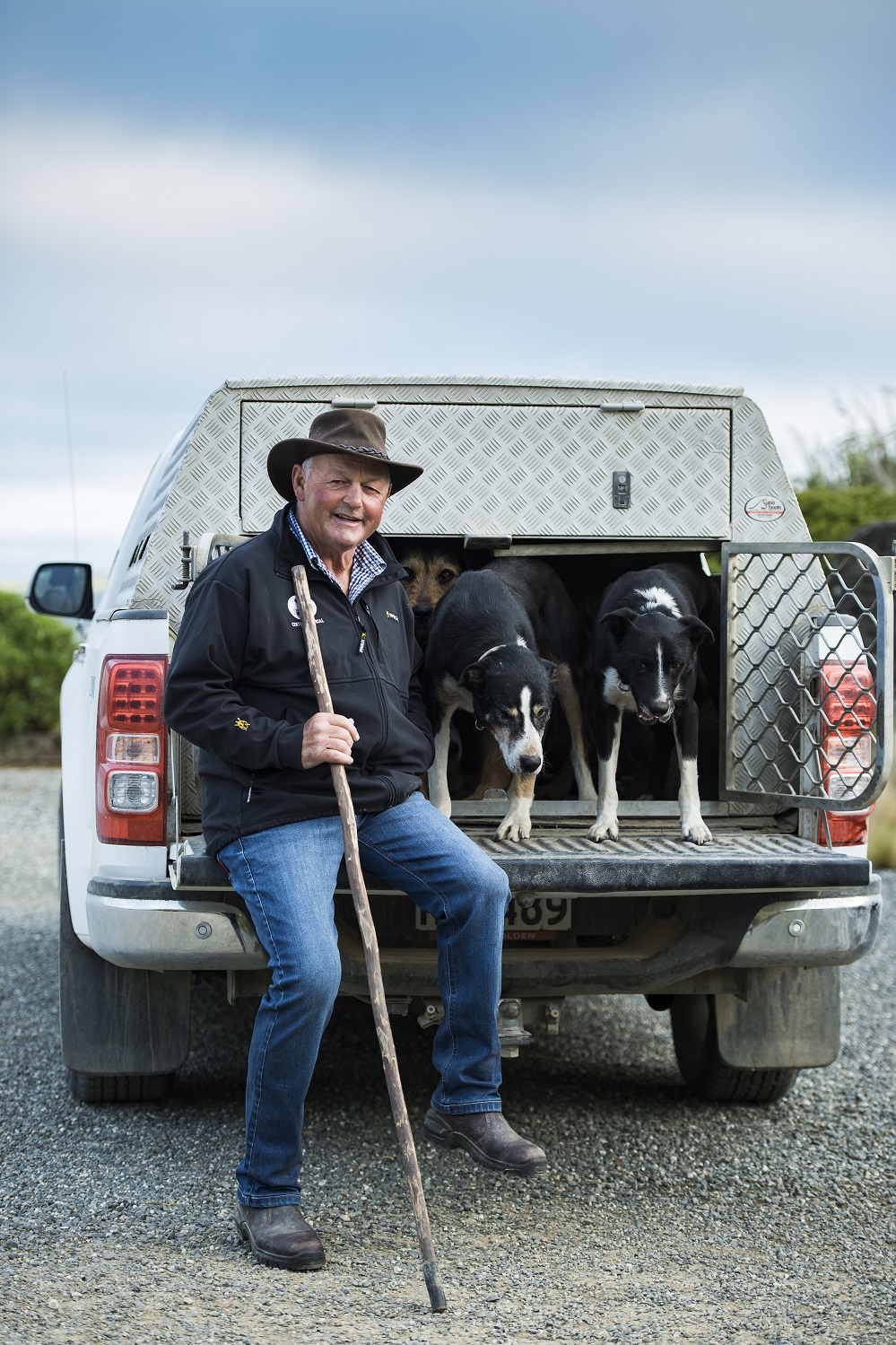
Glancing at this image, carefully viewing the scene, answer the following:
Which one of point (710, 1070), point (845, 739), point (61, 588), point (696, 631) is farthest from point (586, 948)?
point (61, 588)

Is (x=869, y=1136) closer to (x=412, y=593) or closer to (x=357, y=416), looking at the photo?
(x=412, y=593)

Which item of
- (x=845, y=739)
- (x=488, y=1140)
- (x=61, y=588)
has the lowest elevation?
(x=488, y=1140)

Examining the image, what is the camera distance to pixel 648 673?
4.61 meters

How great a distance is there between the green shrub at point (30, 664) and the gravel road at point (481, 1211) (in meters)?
12.2

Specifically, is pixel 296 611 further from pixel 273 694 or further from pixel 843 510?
pixel 843 510

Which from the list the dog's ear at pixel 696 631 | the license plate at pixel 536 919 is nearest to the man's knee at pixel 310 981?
the license plate at pixel 536 919

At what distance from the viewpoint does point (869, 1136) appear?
468 centimetres

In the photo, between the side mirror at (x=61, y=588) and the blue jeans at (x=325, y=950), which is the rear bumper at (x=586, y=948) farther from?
the side mirror at (x=61, y=588)

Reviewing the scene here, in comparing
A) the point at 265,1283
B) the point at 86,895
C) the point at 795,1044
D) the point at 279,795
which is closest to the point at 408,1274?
the point at 265,1283

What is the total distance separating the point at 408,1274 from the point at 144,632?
6.22 ft

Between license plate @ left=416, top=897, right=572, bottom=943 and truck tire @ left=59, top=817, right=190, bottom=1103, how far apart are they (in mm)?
865

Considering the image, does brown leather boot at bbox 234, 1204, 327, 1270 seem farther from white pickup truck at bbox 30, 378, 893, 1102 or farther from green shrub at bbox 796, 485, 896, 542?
green shrub at bbox 796, 485, 896, 542

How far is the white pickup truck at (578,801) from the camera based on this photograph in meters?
3.92

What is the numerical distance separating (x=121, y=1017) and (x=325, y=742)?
157cm
